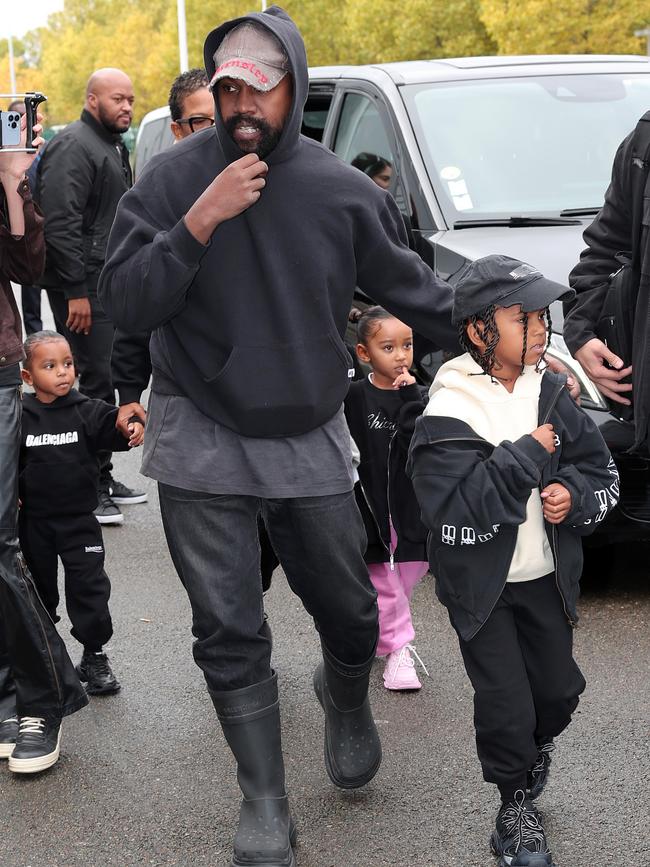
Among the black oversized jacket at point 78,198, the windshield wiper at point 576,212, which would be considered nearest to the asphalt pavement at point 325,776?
the windshield wiper at point 576,212

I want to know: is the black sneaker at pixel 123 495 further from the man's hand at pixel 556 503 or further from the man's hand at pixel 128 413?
the man's hand at pixel 556 503

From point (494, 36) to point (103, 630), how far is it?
2674 centimetres

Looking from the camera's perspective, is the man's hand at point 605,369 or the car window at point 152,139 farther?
the car window at point 152,139

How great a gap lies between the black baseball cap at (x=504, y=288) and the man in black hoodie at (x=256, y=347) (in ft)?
0.67

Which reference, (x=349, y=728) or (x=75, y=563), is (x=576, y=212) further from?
(x=349, y=728)

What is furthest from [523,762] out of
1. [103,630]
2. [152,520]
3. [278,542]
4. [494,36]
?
[494,36]

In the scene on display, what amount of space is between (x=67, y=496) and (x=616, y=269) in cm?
194

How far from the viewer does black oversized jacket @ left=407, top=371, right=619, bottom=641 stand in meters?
3.23

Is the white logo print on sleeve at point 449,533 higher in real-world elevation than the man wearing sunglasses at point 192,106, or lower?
lower

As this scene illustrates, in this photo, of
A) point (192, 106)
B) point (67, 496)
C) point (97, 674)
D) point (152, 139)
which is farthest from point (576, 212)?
point (152, 139)

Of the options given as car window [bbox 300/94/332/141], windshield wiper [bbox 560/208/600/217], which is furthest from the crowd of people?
car window [bbox 300/94/332/141]

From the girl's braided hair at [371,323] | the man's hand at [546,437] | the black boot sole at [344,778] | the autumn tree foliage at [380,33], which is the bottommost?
the autumn tree foliage at [380,33]

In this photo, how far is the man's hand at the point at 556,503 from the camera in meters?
3.27

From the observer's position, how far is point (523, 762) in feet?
11.1
